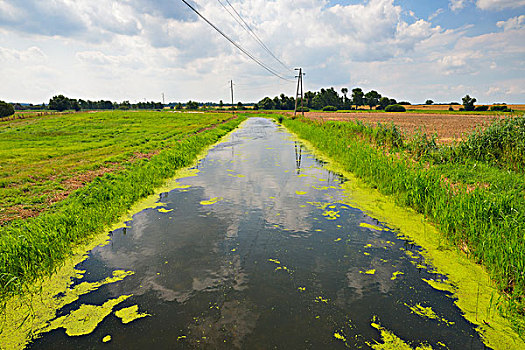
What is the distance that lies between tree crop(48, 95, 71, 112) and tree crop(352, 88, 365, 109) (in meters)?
107

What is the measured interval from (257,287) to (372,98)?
117168 millimetres

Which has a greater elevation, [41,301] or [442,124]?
[442,124]

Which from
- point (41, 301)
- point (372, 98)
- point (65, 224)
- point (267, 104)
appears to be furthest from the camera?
point (267, 104)

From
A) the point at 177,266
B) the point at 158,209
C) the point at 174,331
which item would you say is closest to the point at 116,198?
the point at 158,209

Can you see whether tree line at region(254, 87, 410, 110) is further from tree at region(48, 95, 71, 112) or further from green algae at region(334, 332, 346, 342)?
green algae at region(334, 332, 346, 342)

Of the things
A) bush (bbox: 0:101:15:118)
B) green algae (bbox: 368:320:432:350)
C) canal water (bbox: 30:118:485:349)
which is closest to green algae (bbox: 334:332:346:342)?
canal water (bbox: 30:118:485:349)

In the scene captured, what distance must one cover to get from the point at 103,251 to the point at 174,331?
2884 millimetres

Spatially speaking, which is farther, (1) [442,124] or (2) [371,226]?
(1) [442,124]

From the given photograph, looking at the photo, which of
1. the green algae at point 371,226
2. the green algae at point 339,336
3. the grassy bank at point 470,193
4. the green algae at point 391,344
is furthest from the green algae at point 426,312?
the green algae at point 371,226

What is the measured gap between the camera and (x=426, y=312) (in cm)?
368

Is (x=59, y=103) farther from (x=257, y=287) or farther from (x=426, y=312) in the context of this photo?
(x=426, y=312)

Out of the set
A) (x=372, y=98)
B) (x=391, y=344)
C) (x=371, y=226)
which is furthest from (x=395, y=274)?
(x=372, y=98)

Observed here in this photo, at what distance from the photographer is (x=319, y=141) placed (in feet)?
64.6

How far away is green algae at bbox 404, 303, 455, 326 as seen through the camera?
355 centimetres
